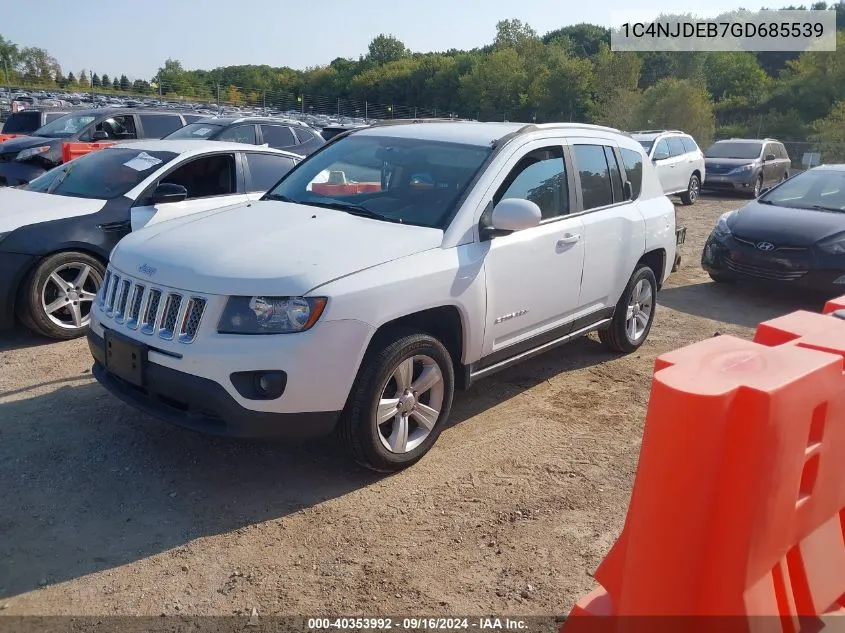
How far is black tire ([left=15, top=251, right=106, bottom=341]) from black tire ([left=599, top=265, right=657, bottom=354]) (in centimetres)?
413

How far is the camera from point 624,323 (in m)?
5.91

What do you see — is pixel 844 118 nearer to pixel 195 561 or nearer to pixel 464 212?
pixel 464 212

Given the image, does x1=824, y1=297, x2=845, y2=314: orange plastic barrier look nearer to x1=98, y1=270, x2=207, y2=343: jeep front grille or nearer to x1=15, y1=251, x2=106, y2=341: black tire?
x1=98, y1=270, x2=207, y2=343: jeep front grille

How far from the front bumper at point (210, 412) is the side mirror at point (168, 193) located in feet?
9.29

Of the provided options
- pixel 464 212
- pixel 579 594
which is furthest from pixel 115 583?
pixel 464 212

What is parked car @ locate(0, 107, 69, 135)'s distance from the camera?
15.8 metres

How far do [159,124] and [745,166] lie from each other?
14143 millimetres

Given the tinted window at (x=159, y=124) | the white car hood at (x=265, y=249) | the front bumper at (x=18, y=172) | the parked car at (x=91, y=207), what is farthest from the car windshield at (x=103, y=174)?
the tinted window at (x=159, y=124)

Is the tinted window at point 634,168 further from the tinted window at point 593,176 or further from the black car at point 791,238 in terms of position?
the black car at point 791,238

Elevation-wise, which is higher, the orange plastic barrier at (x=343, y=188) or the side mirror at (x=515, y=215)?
the orange plastic barrier at (x=343, y=188)

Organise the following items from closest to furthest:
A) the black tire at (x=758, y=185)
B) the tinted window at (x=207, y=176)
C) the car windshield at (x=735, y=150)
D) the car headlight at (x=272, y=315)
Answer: the car headlight at (x=272, y=315)
the tinted window at (x=207, y=176)
the black tire at (x=758, y=185)
the car windshield at (x=735, y=150)

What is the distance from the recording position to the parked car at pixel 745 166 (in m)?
18.6

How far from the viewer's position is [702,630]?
83.0 inches

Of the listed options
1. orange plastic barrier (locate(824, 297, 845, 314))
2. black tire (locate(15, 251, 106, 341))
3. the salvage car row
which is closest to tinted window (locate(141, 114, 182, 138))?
the salvage car row
